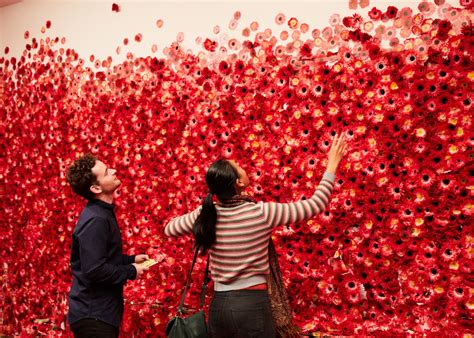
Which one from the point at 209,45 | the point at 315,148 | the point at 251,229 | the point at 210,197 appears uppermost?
the point at 209,45

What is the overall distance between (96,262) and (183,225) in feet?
1.44

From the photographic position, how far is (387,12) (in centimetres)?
283

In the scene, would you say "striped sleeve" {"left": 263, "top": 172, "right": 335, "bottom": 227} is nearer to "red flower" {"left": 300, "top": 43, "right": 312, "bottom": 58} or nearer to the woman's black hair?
the woman's black hair

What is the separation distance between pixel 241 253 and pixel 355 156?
3.04ft

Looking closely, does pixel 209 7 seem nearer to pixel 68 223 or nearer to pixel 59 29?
pixel 59 29

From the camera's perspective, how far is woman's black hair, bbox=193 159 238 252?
2311mm

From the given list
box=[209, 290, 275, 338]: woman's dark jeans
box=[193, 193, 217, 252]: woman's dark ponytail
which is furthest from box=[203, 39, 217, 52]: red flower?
box=[209, 290, 275, 338]: woman's dark jeans

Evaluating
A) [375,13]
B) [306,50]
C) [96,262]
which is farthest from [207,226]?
[375,13]

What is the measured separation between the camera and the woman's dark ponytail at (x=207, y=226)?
2.30m

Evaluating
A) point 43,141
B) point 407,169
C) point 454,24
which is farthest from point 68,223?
point 454,24

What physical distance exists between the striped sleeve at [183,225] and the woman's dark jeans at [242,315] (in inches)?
13.4

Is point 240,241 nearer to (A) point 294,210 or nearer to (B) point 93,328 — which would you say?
(A) point 294,210

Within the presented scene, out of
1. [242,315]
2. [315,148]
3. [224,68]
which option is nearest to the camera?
[242,315]

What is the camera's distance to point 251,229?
7.48ft
